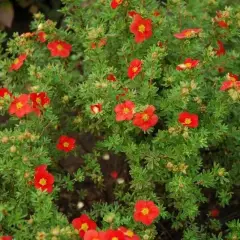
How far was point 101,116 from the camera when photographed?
227 centimetres

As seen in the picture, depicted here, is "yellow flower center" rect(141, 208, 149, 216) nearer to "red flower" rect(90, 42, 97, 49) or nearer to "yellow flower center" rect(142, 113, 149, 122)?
"yellow flower center" rect(142, 113, 149, 122)

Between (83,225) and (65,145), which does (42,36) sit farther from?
(83,225)

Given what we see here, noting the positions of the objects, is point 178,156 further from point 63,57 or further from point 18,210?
point 63,57

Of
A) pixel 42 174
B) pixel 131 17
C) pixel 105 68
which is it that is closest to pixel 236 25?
pixel 131 17

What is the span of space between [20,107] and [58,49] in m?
0.58

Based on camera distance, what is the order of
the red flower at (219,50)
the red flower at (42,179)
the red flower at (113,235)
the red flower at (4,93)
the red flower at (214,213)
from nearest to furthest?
the red flower at (113,235), the red flower at (42,179), the red flower at (4,93), the red flower at (219,50), the red flower at (214,213)

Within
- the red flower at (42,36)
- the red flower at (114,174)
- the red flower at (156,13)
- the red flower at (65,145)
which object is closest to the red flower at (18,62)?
the red flower at (42,36)

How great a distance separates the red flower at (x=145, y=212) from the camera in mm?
2137

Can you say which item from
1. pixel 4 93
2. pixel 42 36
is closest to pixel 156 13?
pixel 42 36

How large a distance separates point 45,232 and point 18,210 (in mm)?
208

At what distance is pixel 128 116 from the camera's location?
2.16 metres

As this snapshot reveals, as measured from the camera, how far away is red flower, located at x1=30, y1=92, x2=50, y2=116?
229cm

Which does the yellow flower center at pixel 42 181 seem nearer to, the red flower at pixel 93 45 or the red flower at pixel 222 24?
the red flower at pixel 93 45

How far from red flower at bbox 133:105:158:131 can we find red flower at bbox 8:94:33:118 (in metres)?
0.46
